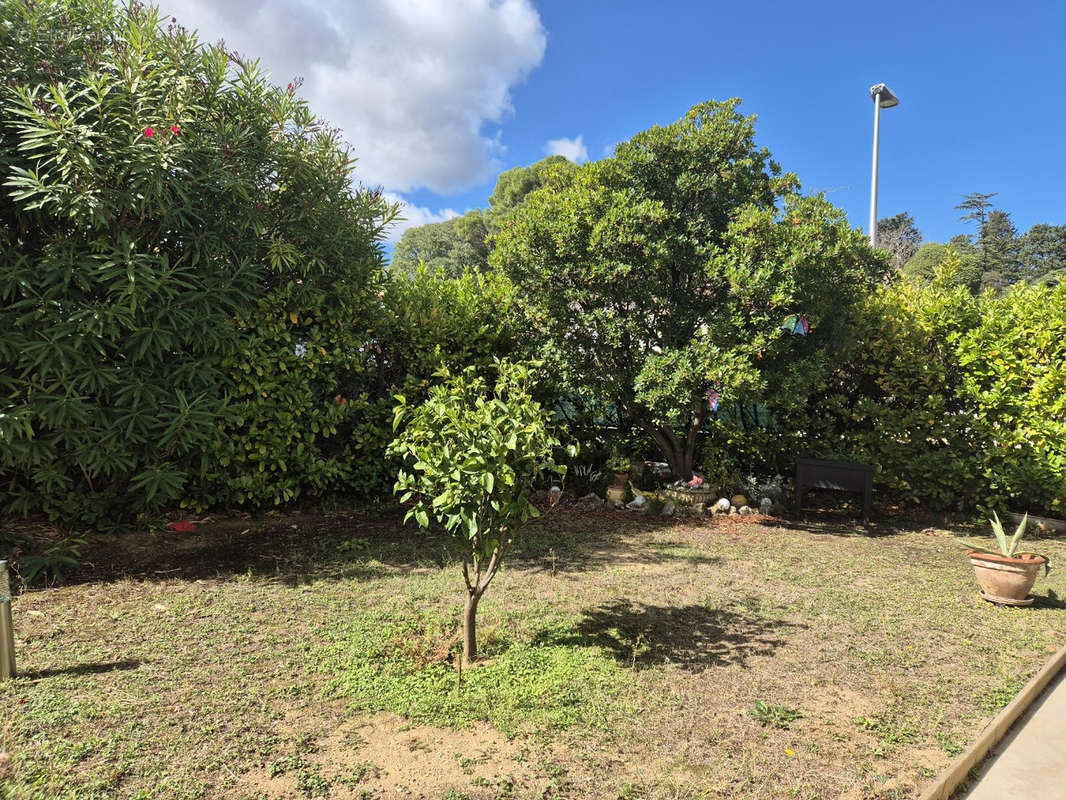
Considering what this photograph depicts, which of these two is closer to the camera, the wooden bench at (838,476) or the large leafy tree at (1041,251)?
the wooden bench at (838,476)

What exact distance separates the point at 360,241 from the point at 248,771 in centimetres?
485

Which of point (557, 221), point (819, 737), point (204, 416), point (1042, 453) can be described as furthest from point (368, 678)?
point (1042, 453)

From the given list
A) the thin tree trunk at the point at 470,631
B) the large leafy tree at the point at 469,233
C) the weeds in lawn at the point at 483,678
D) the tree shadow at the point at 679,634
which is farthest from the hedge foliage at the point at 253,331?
the large leafy tree at the point at 469,233

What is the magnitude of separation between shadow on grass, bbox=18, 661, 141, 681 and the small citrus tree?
1.73 metres

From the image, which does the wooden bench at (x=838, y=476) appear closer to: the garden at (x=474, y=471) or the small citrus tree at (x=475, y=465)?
the garden at (x=474, y=471)

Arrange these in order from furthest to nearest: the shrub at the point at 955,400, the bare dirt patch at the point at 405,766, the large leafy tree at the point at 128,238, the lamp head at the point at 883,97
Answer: the lamp head at the point at 883,97
the shrub at the point at 955,400
the large leafy tree at the point at 128,238
the bare dirt patch at the point at 405,766

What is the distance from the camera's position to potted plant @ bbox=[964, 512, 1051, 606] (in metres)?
4.25

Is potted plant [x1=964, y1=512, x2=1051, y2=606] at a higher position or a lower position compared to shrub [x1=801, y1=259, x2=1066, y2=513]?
lower

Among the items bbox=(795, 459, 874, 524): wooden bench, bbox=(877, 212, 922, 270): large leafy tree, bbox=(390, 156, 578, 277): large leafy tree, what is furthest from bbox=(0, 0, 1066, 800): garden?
bbox=(877, 212, 922, 270): large leafy tree

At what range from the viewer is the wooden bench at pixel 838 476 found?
21.5 feet

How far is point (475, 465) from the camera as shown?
113 inches

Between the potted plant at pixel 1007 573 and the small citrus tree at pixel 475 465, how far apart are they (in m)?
3.56

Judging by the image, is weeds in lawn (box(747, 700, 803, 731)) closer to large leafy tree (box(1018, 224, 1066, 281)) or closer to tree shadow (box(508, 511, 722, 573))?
tree shadow (box(508, 511, 722, 573))

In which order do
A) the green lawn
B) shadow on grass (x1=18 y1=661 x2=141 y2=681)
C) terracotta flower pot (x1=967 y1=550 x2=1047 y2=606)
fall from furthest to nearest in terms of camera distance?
terracotta flower pot (x1=967 y1=550 x2=1047 y2=606) → shadow on grass (x1=18 y1=661 x2=141 y2=681) → the green lawn
